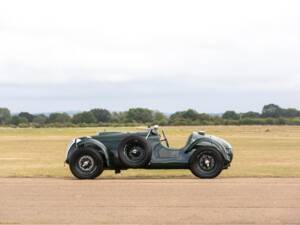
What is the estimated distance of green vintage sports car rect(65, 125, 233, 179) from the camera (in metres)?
17.3

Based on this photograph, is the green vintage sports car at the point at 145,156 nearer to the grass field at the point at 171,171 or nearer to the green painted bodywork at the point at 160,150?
the green painted bodywork at the point at 160,150

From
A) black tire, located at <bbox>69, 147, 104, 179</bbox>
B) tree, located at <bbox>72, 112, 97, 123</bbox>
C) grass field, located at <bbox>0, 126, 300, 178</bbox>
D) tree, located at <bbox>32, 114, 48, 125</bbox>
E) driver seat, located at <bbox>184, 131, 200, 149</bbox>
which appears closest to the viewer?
black tire, located at <bbox>69, 147, 104, 179</bbox>

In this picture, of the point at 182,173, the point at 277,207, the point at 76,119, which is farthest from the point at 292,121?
the point at 277,207

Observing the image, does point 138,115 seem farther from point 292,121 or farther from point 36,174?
point 36,174

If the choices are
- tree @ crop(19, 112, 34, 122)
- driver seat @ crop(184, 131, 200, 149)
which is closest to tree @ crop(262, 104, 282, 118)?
tree @ crop(19, 112, 34, 122)

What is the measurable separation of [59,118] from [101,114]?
783 centimetres

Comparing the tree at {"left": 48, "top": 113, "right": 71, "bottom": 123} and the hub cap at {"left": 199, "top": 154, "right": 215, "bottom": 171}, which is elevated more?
the tree at {"left": 48, "top": 113, "right": 71, "bottom": 123}

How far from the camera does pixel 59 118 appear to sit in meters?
123

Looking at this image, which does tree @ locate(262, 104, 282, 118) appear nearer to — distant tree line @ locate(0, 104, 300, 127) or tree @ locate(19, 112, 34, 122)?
distant tree line @ locate(0, 104, 300, 127)

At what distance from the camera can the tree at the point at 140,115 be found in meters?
102

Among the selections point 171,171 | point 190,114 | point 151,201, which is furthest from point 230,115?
point 151,201

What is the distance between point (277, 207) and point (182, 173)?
7950 mm

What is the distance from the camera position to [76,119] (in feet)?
383

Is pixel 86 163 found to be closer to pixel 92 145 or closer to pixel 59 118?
pixel 92 145
